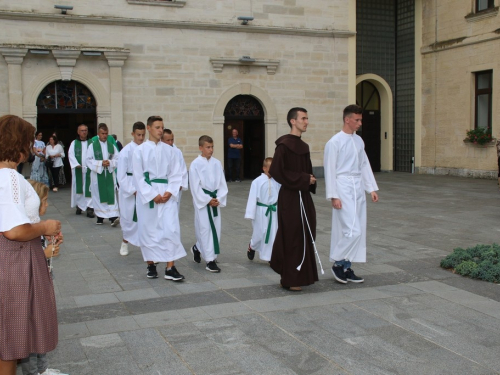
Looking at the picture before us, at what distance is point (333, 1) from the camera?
20.1 meters

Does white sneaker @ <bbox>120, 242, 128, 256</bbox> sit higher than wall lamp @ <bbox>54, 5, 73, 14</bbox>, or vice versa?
wall lamp @ <bbox>54, 5, 73, 14</bbox>

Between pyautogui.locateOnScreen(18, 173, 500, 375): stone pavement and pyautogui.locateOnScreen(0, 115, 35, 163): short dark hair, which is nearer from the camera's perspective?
pyautogui.locateOnScreen(0, 115, 35, 163): short dark hair

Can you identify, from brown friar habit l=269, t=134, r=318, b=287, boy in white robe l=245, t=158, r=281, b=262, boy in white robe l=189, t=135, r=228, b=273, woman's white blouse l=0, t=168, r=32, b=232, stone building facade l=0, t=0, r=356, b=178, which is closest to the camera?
woman's white blouse l=0, t=168, r=32, b=232

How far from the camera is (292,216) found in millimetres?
6262

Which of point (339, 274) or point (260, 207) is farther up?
point (260, 207)

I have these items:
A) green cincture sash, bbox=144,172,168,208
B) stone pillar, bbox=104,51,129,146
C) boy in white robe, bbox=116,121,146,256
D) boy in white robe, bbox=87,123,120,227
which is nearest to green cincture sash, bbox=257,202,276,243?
green cincture sash, bbox=144,172,168,208

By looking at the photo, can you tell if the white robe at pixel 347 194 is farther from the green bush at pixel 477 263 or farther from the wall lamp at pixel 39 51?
the wall lamp at pixel 39 51

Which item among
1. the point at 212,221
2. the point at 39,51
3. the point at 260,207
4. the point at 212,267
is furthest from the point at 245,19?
the point at 212,267

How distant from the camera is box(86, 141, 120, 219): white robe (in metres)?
11.4

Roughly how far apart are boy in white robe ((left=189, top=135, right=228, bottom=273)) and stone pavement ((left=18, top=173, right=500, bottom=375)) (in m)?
0.39

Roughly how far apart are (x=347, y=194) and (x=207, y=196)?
175 cm

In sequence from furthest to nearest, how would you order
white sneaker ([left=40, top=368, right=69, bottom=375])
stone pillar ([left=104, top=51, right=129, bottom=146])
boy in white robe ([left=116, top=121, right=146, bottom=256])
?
stone pillar ([left=104, top=51, right=129, bottom=146])
boy in white robe ([left=116, top=121, right=146, bottom=256])
white sneaker ([left=40, top=368, right=69, bottom=375])

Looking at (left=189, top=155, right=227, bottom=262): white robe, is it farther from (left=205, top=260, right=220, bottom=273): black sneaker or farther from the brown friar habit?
the brown friar habit

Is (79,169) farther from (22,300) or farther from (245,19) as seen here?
Result: (22,300)
